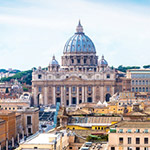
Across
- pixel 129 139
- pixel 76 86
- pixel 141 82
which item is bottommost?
pixel 129 139

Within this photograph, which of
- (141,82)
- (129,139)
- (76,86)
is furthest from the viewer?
(76,86)

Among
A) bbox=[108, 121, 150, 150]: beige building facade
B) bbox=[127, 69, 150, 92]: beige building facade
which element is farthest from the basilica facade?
bbox=[108, 121, 150, 150]: beige building facade

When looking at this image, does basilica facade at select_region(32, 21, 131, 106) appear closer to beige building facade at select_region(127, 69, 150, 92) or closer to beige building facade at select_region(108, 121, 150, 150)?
beige building facade at select_region(127, 69, 150, 92)

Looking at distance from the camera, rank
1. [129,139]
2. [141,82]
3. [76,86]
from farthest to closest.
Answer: [76,86] < [141,82] < [129,139]

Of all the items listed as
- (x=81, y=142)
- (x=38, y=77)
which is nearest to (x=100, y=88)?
(x=38, y=77)

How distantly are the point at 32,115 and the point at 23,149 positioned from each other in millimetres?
63817

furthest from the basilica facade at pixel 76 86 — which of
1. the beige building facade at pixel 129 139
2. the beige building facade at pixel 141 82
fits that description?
the beige building facade at pixel 129 139

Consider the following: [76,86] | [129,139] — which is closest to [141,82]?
[76,86]

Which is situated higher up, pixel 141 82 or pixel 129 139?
pixel 141 82

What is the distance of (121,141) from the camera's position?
41375 mm

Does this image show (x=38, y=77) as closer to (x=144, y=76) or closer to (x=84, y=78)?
(x=84, y=78)

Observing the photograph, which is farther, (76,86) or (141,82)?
(76,86)

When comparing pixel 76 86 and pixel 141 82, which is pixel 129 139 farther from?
pixel 76 86

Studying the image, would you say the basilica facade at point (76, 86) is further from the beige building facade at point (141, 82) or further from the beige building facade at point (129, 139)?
the beige building facade at point (129, 139)
